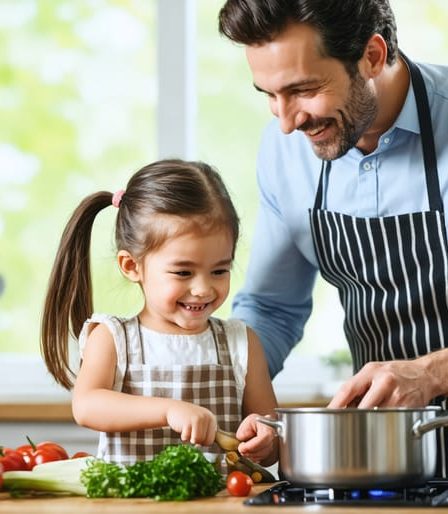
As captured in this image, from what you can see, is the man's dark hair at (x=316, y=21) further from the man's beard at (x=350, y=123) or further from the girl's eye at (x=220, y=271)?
the girl's eye at (x=220, y=271)

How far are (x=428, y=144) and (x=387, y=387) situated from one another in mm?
670

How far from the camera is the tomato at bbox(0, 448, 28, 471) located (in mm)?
Result: 1769

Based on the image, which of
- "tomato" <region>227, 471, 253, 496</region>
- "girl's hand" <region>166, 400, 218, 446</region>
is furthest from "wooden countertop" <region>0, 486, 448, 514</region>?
"girl's hand" <region>166, 400, 218, 446</region>

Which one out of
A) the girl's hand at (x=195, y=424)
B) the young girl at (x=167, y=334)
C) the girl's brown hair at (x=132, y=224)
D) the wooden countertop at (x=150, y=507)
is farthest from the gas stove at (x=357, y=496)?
the girl's brown hair at (x=132, y=224)

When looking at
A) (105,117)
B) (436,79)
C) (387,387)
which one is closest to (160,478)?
(387,387)

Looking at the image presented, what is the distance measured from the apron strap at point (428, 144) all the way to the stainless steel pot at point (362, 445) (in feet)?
2.48

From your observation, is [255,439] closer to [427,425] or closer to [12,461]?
[427,425]

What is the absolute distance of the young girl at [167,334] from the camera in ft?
6.15

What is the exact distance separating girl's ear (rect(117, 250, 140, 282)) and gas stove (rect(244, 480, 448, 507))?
0.57 meters

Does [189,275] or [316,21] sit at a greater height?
[316,21]

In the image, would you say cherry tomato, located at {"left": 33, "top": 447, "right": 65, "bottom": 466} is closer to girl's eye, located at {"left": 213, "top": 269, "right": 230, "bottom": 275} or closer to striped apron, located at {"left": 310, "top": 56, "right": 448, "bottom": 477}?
girl's eye, located at {"left": 213, "top": 269, "right": 230, "bottom": 275}

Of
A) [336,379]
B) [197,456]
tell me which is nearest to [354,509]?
[197,456]

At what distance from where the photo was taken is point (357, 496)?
1.46 meters

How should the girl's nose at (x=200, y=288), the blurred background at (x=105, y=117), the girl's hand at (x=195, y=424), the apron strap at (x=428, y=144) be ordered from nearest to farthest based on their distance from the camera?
1. the girl's hand at (x=195, y=424)
2. the girl's nose at (x=200, y=288)
3. the apron strap at (x=428, y=144)
4. the blurred background at (x=105, y=117)
